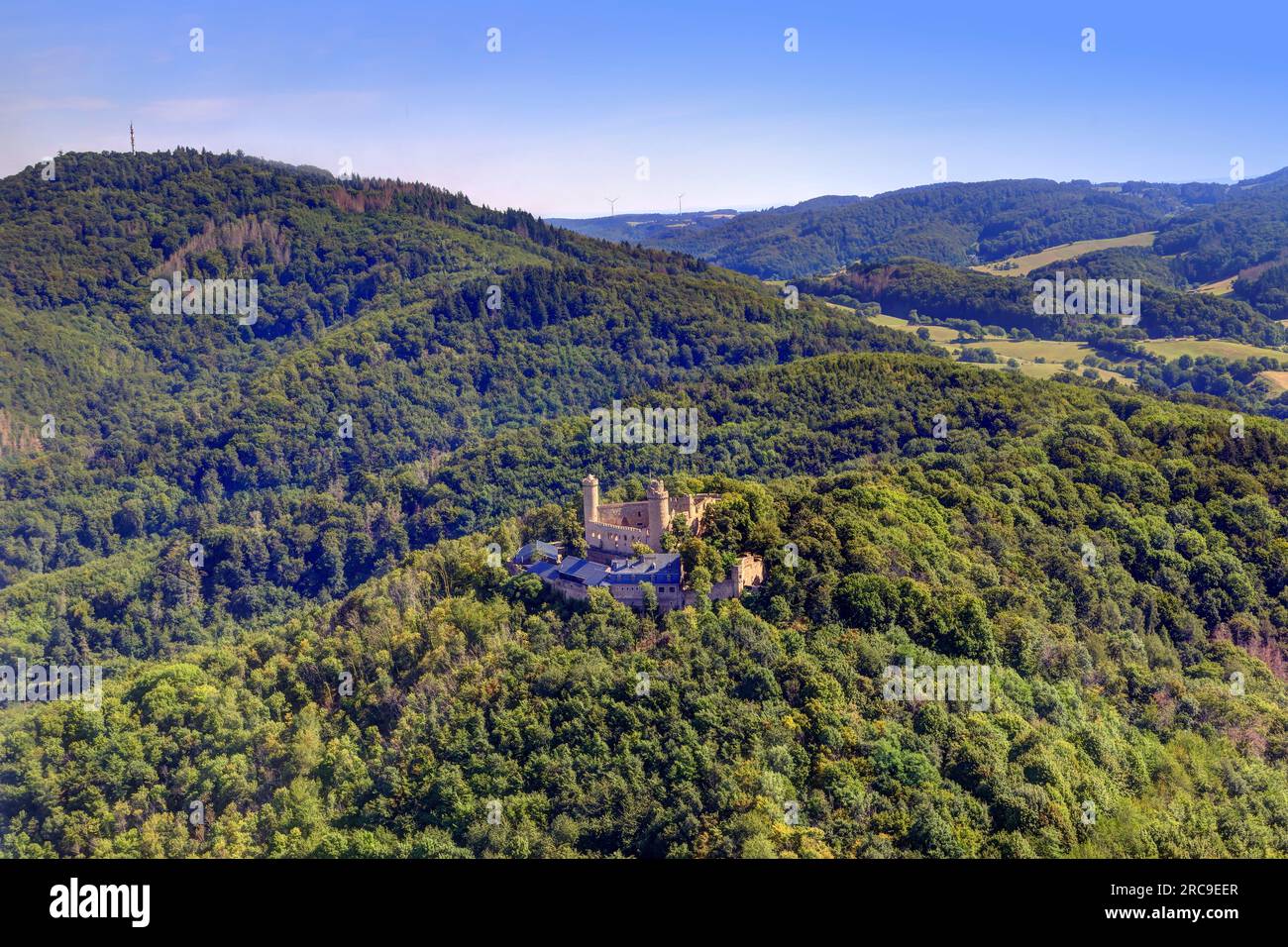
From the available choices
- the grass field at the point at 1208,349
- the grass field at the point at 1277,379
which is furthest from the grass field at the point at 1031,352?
the grass field at the point at 1277,379

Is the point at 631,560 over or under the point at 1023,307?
under

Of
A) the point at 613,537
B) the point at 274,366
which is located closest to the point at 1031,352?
the point at 274,366

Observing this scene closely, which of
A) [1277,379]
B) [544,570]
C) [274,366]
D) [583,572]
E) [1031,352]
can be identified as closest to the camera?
[583,572]

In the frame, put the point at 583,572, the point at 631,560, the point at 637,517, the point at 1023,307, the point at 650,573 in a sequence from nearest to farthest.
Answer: the point at 650,573, the point at 631,560, the point at 583,572, the point at 637,517, the point at 1023,307

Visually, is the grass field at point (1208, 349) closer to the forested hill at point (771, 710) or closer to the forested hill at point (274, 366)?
the forested hill at point (274, 366)

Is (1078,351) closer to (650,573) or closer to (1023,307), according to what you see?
(1023,307)
